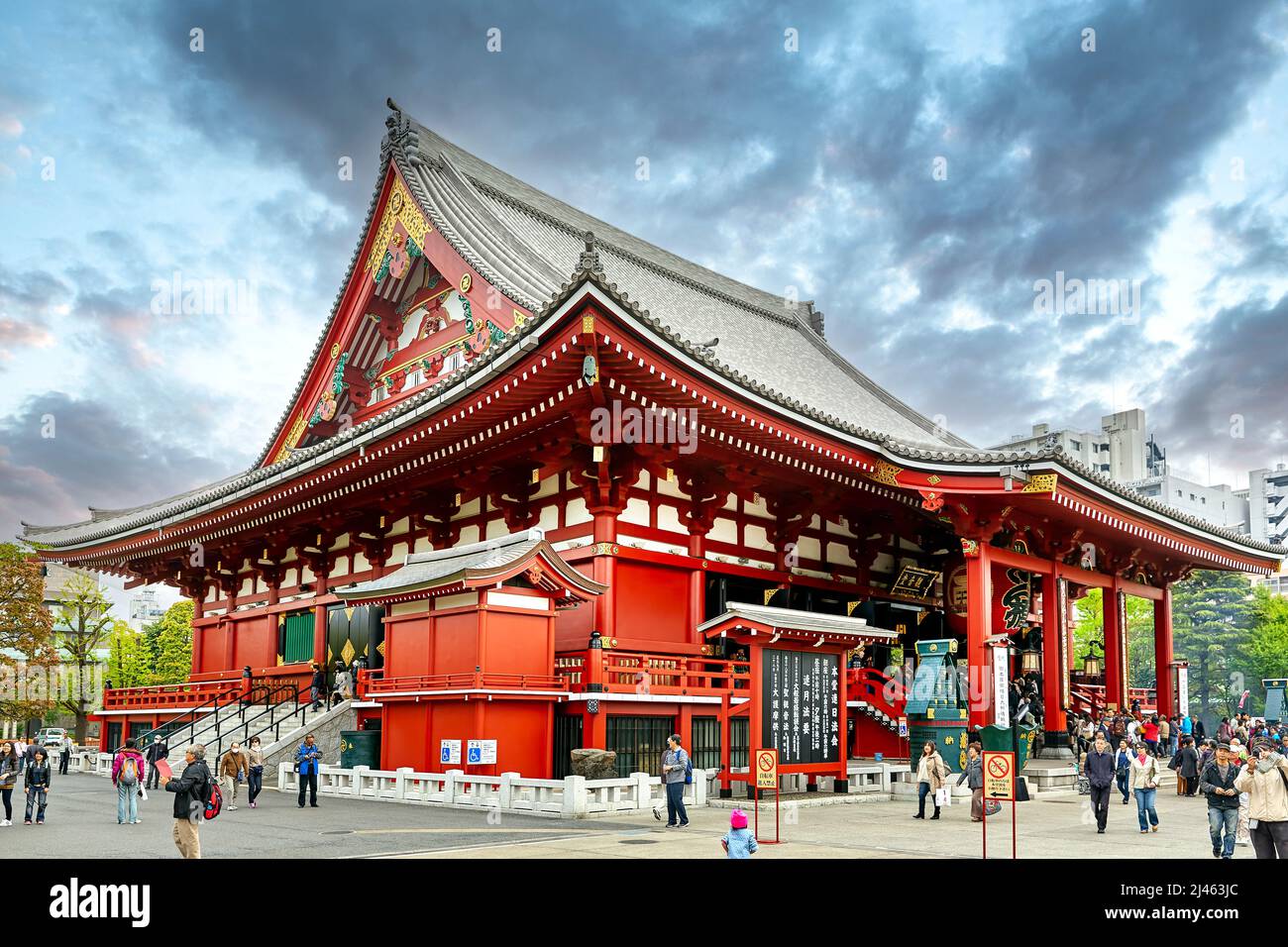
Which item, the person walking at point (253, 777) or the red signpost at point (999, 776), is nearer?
the red signpost at point (999, 776)

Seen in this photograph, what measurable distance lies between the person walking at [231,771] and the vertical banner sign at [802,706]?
30.8ft

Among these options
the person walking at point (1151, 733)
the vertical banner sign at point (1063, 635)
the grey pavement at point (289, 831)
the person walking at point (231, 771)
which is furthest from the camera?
the person walking at point (1151, 733)

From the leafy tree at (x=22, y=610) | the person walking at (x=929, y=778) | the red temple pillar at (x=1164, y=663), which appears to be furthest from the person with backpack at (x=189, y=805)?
the leafy tree at (x=22, y=610)

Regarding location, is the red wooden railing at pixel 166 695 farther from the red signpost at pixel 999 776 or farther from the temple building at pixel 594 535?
the red signpost at pixel 999 776

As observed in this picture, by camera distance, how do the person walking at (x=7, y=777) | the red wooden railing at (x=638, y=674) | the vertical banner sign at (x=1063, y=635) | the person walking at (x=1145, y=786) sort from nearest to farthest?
the person walking at (x=1145, y=786)
the person walking at (x=7, y=777)
the red wooden railing at (x=638, y=674)
the vertical banner sign at (x=1063, y=635)

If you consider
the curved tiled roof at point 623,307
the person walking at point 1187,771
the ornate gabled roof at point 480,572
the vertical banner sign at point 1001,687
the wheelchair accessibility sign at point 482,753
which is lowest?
the person walking at point 1187,771

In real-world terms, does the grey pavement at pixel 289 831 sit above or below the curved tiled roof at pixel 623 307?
below

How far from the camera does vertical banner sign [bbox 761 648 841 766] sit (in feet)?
67.5

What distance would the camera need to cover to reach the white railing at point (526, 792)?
60.2 feet

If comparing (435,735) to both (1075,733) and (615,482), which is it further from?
(1075,733)
